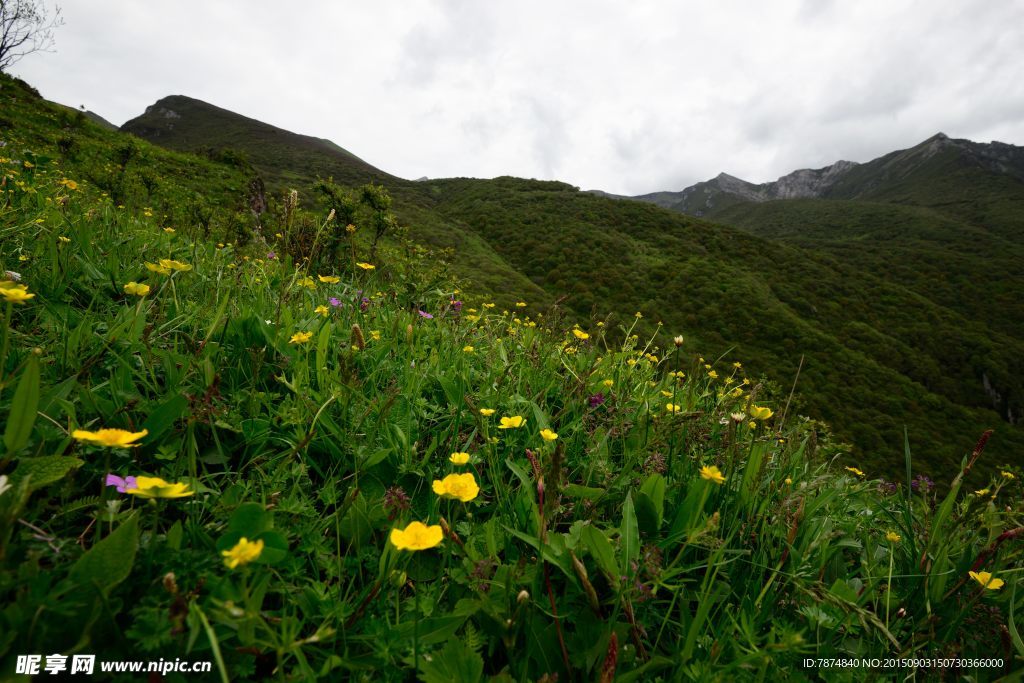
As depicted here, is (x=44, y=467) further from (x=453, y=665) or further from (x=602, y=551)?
(x=602, y=551)

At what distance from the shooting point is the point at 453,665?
0.96m

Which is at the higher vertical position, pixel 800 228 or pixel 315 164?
pixel 800 228

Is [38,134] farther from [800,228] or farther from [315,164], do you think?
[800,228]

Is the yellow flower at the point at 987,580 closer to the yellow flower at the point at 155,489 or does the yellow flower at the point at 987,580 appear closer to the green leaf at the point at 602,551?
the green leaf at the point at 602,551

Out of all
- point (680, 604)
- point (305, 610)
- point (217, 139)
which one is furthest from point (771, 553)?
point (217, 139)

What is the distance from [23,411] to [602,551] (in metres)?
1.49

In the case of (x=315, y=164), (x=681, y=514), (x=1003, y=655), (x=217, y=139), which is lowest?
(x=1003, y=655)

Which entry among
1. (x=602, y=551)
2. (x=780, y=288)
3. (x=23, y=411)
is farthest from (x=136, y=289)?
(x=780, y=288)

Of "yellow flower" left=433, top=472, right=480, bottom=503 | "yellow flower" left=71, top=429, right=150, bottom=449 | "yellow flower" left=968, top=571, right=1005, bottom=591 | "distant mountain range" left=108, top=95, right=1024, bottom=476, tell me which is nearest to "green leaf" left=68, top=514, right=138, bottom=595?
"yellow flower" left=71, top=429, right=150, bottom=449

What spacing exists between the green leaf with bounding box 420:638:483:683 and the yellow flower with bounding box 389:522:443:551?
0.96ft

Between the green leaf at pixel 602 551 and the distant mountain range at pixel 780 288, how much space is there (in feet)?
26.9

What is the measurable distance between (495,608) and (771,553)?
906 millimetres

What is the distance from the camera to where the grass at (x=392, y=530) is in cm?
87

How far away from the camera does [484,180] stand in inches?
1864
